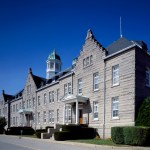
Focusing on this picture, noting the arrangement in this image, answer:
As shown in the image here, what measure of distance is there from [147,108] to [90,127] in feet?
27.1

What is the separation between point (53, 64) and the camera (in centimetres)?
6225

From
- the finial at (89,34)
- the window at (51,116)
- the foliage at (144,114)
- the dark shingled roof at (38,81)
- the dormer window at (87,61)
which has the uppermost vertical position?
the finial at (89,34)

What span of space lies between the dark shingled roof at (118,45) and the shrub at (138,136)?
10165mm

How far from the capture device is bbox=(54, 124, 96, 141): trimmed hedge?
2797 centimetres

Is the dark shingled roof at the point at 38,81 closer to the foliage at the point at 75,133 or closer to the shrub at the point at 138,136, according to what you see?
the foliage at the point at 75,133

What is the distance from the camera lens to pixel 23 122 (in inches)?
2165

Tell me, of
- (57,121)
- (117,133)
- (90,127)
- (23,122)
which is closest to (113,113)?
(90,127)

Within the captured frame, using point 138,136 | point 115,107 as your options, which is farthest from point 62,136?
point 138,136

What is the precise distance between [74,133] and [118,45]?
10328mm

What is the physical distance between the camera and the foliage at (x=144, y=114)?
24211mm

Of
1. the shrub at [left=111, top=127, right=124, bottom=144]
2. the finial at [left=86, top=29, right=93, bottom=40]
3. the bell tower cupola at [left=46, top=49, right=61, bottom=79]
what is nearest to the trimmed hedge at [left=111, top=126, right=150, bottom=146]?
the shrub at [left=111, top=127, right=124, bottom=144]

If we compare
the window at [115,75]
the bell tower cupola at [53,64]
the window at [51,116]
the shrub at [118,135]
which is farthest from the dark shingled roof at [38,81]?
the shrub at [118,135]

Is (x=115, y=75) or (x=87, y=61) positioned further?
(x=87, y=61)

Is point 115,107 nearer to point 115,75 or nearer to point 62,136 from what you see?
point 115,75
